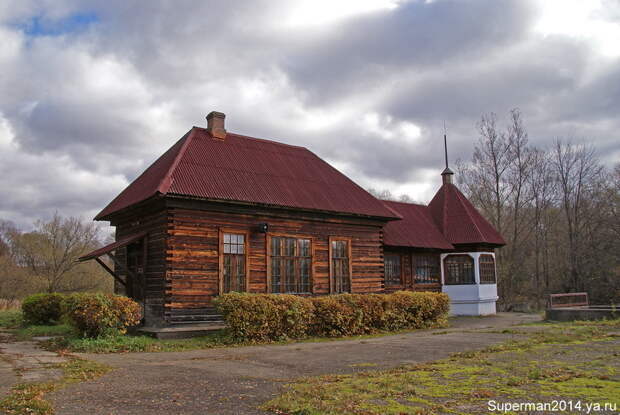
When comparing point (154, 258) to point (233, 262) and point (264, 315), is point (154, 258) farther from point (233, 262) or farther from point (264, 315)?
point (264, 315)

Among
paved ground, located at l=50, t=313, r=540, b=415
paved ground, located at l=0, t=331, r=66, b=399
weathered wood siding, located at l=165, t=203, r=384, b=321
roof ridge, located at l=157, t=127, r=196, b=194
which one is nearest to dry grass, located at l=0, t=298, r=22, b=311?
roof ridge, located at l=157, t=127, r=196, b=194

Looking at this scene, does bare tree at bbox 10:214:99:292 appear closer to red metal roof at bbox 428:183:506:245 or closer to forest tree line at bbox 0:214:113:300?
forest tree line at bbox 0:214:113:300

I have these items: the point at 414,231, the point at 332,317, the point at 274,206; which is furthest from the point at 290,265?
the point at 414,231

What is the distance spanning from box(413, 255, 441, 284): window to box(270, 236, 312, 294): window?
7913mm

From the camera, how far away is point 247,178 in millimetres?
18250

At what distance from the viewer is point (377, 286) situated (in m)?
20.3

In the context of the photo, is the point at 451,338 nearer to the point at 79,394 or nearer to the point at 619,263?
the point at 79,394

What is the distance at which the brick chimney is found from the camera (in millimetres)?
19859

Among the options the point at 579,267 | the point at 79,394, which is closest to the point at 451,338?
the point at 79,394

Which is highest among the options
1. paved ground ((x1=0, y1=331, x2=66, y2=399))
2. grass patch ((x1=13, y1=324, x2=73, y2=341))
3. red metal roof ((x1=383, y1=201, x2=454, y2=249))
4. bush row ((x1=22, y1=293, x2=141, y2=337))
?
red metal roof ((x1=383, y1=201, x2=454, y2=249))

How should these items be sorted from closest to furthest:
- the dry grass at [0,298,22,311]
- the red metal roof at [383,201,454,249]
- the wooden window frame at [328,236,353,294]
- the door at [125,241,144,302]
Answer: the door at [125,241,144,302] < the wooden window frame at [328,236,353,294] < the red metal roof at [383,201,454,249] < the dry grass at [0,298,22,311]

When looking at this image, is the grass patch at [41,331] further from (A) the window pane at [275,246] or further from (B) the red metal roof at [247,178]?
(A) the window pane at [275,246]

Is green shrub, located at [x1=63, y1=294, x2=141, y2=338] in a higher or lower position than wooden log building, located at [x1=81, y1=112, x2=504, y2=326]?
lower

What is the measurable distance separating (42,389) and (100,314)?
5866 millimetres
